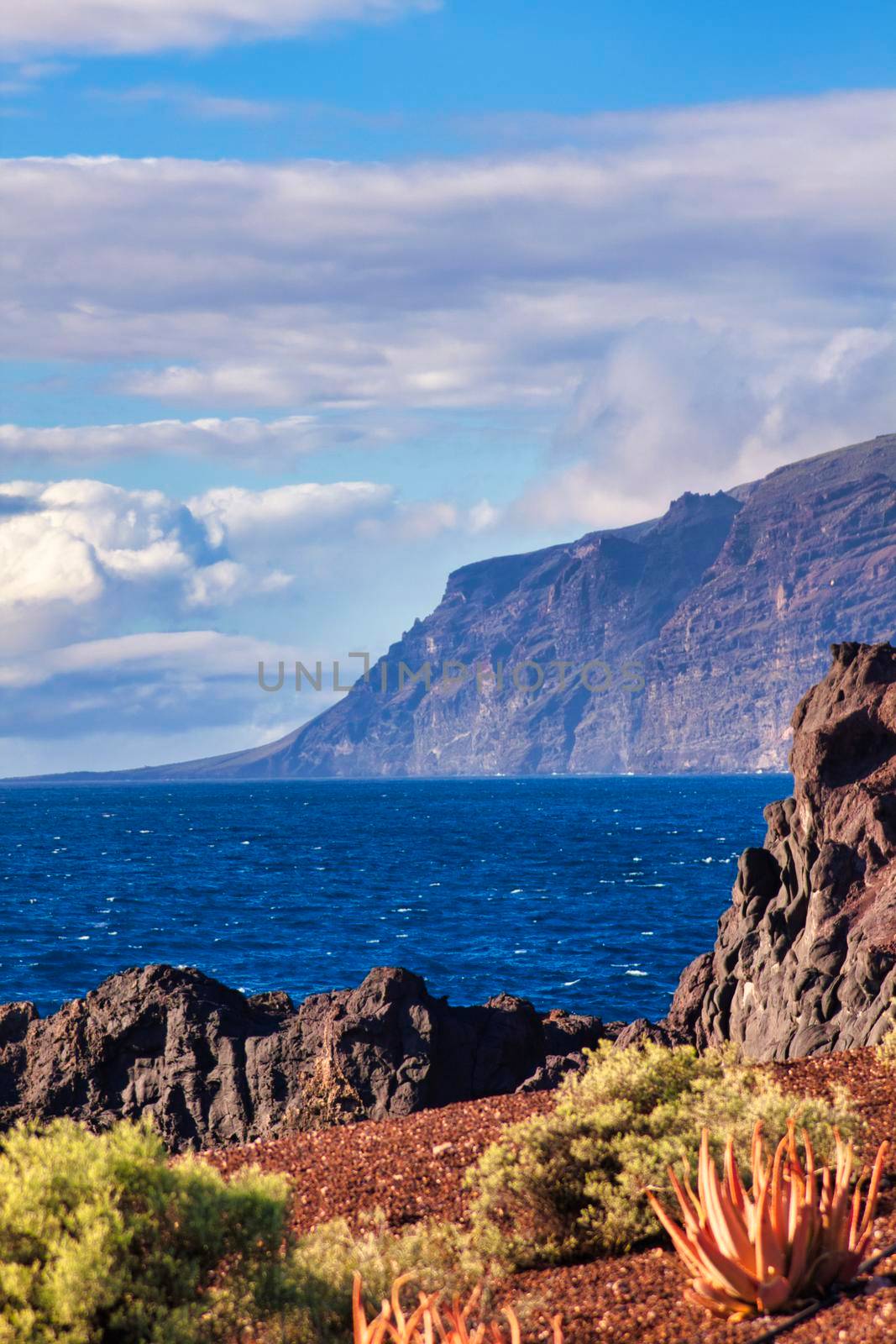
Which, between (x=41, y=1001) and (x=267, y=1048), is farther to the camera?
(x=41, y=1001)

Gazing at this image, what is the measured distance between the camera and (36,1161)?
643 centimetres

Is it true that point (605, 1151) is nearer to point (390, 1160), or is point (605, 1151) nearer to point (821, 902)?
point (390, 1160)

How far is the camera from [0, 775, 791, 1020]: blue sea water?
40.6 meters

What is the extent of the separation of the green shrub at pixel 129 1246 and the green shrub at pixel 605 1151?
2.46 metres

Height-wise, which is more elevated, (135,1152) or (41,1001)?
(135,1152)

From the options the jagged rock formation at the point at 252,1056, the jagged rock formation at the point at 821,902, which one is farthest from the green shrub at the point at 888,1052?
the jagged rock formation at the point at 252,1056

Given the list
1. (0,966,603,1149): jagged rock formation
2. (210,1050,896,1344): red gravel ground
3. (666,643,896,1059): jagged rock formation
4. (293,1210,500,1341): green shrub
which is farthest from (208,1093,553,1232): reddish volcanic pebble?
(666,643,896,1059): jagged rock formation

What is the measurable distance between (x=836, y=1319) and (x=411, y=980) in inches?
514

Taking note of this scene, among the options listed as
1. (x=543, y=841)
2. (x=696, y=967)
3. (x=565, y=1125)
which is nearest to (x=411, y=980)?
(x=696, y=967)

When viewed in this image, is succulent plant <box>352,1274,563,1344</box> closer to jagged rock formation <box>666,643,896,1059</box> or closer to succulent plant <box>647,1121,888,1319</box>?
succulent plant <box>647,1121,888,1319</box>

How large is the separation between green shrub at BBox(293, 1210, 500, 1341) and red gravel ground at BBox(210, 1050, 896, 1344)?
0.35 metres

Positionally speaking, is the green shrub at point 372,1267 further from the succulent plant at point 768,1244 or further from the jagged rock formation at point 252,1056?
the jagged rock formation at point 252,1056

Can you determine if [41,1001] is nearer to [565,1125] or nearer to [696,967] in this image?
[696,967]

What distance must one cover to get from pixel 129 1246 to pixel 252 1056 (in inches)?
533
